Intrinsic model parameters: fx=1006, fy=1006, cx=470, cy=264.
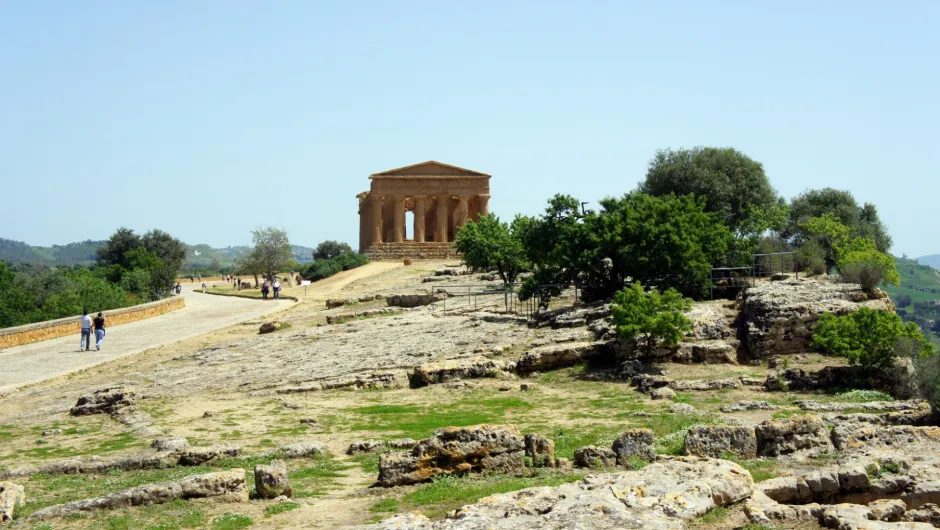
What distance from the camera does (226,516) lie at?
1311 cm

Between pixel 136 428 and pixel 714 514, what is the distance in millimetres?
15676

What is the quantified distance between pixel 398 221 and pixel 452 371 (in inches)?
2090

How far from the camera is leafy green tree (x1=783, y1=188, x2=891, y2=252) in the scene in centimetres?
5654

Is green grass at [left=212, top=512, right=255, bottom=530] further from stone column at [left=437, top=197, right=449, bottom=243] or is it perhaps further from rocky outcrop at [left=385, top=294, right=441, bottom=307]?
stone column at [left=437, top=197, right=449, bottom=243]

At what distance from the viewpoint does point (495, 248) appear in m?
48.8

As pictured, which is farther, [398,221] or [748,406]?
[398,221]

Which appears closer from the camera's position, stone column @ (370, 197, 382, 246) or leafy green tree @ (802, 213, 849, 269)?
leafy green tree @ (802, 213, 849, 269)

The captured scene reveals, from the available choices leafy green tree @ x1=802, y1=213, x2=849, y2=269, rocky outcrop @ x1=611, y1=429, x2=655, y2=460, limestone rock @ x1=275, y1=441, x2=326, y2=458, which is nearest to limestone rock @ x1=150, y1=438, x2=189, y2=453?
limestone rock @ x1=275, y1=441, x2=326, y2=458

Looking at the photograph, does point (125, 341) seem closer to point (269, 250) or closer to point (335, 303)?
point (335, 303)

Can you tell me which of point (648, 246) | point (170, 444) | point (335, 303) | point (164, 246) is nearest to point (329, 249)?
point (164, 246)

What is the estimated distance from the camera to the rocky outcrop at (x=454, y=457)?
14.9 meters

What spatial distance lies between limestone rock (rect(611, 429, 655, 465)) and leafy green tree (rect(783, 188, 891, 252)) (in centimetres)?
4226

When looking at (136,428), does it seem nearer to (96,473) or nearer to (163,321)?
(96,473)

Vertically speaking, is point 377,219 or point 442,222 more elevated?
point 377,219
